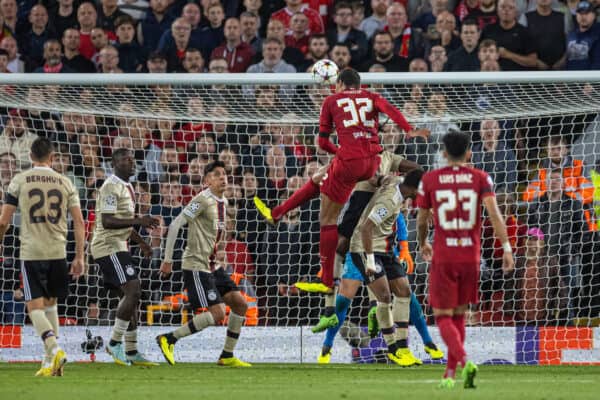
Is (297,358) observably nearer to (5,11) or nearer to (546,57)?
(546,57)

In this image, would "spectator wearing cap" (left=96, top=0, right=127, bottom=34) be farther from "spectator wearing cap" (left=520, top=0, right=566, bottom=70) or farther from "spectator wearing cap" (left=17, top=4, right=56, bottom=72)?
"spectator wearing cap" (left=520, top=0, right=566, bottom=70)

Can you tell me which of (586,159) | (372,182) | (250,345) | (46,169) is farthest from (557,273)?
(46,169)

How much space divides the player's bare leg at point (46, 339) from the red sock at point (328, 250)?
2.74 m

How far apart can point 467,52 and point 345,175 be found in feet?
13.8

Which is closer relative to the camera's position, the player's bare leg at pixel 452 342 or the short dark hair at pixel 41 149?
the player's bare leg at pixel 452 342

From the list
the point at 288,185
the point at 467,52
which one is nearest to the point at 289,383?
the point at 288,185

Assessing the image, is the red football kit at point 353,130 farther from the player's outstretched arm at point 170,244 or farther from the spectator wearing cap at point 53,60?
the spectator wearing cap at point 53,60

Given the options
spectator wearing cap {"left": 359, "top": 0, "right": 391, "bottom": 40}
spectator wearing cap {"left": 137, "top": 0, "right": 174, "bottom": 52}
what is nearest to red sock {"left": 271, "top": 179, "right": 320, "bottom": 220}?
spectator wearing cap {"left": 359, "top": 0, "right": 391, "bottom": 40}

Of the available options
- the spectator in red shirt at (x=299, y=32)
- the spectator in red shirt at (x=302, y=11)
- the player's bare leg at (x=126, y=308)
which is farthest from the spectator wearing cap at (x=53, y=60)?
the player's bare leg at (x=126, y=308)

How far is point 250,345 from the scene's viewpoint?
13.2m

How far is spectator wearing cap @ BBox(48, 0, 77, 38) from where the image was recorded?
54.1 ft

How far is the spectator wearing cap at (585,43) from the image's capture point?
14289mm

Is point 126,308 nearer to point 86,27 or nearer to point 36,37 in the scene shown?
point 86,27

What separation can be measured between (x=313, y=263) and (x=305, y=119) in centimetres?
195
